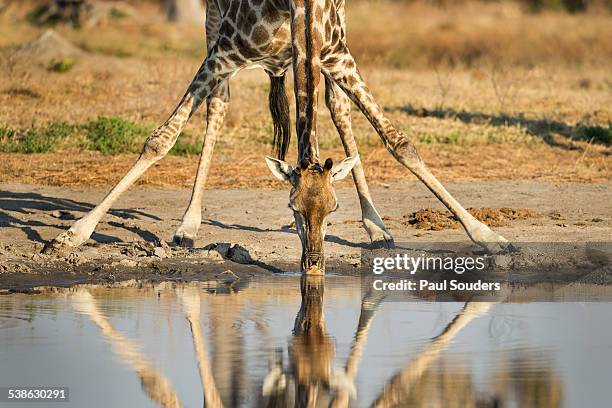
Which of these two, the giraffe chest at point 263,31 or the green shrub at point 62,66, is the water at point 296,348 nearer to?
the giraffe chest at point 263,31

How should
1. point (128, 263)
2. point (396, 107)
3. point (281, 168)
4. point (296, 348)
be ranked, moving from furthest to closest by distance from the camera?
point (396, 107)
point (128, 263)
point (281, 168)
point (296, 348)

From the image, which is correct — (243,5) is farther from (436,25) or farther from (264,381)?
(436,25)

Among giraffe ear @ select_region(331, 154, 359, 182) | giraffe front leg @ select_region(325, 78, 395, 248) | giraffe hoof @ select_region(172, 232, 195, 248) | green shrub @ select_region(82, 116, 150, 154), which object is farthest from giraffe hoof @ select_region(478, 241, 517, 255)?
green shrub @ select_region(82, 116, 150, 154)

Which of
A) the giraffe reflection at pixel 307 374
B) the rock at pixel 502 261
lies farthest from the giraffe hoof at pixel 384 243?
the giraffe reflection at pixel 307 374

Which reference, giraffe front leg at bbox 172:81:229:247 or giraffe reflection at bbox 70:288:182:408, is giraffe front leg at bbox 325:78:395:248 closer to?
giraffe front leg at bbox 172:81:229:247

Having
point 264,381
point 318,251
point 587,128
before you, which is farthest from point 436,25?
point 264,381

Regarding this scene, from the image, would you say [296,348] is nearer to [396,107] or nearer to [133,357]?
[133,357]

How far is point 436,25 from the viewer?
33.6 m

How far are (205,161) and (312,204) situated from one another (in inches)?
126

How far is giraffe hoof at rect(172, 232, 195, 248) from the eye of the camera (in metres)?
9.91

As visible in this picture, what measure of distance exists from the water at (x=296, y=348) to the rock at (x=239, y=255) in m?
0.85

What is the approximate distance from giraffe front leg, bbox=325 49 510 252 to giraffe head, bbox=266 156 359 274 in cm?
171

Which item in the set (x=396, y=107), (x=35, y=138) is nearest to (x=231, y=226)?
(x=35, y=138)

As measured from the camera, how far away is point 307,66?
857 centimetres
